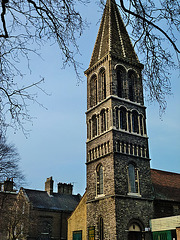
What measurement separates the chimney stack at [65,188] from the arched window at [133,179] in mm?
25620

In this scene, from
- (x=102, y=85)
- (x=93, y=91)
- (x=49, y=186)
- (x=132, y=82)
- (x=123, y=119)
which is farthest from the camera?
(x=49, y=186)

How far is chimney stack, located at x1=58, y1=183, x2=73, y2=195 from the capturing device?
163ft

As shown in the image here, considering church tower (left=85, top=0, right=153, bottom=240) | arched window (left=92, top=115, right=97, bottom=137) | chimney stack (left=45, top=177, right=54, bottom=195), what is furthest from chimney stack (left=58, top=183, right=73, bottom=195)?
arched window (left=92, top=115, right=97, bottom=137)

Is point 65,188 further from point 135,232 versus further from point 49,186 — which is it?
point 135,232

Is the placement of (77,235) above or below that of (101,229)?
below

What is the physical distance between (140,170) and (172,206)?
15.5 feet

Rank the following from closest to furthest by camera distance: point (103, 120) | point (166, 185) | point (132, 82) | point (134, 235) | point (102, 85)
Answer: point (134, 235) < point (103, 120) < point (102, 85) < point (166, 185) < point (132, 82)

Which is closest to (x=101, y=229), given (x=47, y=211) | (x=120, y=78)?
(x=120, y=78)

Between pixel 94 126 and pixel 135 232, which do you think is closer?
pixel 135 232

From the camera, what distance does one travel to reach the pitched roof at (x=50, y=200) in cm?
4261

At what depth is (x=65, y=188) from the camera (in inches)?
1978

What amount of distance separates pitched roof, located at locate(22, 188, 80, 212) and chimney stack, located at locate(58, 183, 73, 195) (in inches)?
52.2

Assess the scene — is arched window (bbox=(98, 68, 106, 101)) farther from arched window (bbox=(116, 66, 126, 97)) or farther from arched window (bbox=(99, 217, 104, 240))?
arched window (bbox=(99, 217, 104, 240))

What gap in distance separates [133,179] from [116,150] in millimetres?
2998
